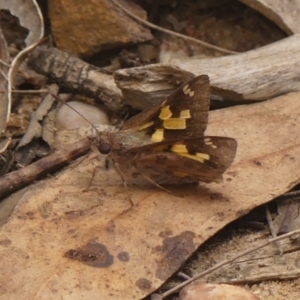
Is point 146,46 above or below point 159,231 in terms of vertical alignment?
above

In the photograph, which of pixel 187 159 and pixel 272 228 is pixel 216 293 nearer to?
pixel 272 228

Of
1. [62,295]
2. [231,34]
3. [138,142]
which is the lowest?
[62,295]

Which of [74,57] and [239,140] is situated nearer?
[239,140]

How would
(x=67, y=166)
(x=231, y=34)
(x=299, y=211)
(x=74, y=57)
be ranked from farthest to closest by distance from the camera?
(x=231, y=34), (x=74, y=57), (x=67, y=166), (x=299, y=211)

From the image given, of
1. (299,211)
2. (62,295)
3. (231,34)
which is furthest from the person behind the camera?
(231,34)

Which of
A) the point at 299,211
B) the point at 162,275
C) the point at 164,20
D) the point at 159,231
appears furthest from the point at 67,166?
the point at 164,20

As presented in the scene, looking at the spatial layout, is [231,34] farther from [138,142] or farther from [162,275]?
[162,275]

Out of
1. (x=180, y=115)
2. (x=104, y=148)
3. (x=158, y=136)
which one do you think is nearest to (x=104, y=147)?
(x=104, y=148)
